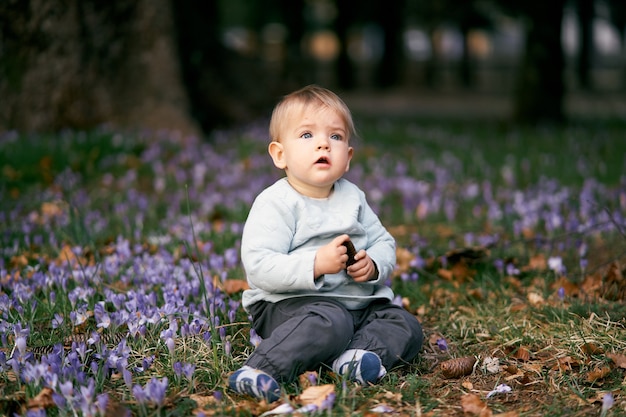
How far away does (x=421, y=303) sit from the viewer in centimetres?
407

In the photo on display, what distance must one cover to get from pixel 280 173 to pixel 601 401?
508cm

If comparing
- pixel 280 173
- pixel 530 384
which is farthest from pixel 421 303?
pixel 280 173

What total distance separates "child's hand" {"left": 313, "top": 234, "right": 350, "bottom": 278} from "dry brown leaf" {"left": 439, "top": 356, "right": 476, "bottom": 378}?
2.02 feet

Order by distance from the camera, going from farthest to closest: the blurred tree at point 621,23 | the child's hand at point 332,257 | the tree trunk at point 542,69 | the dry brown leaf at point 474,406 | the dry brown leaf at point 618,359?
the blurred tree at point 621,23
the tree trunk at point 542,69
the dry brown leaf at point 618,359
the child's hand at point 332,257
the dry brown leaf at point 474,406

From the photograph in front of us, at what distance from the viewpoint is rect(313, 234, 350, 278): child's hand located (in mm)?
2953

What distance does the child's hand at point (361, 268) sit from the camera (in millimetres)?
3031

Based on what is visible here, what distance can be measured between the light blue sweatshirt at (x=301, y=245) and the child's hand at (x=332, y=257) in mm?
34

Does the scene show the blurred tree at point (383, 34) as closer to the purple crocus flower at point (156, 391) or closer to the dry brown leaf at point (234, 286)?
the dry brown leaf at point (234, 286)

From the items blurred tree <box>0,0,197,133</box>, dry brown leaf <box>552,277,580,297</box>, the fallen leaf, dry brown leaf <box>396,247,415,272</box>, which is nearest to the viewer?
the fallen leaf

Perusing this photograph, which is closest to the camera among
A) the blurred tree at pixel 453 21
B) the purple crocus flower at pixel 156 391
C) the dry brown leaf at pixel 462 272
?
the purple crocus flower at pixel 156 391

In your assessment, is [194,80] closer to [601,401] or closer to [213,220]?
[213,220]

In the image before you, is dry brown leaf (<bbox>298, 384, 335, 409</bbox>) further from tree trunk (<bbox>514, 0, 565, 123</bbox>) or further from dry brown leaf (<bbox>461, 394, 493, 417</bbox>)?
tree trunk (<bbox>514, 0, 565, 123</bbox>)

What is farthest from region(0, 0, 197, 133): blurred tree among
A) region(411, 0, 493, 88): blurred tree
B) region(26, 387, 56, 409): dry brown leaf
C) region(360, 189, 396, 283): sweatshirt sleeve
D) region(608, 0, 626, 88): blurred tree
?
region(608, 0, 626, 88): blurred tree

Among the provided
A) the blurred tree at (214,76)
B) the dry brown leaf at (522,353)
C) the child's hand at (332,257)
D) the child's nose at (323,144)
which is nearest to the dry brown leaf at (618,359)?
the dry brown leaf at (522,353)
